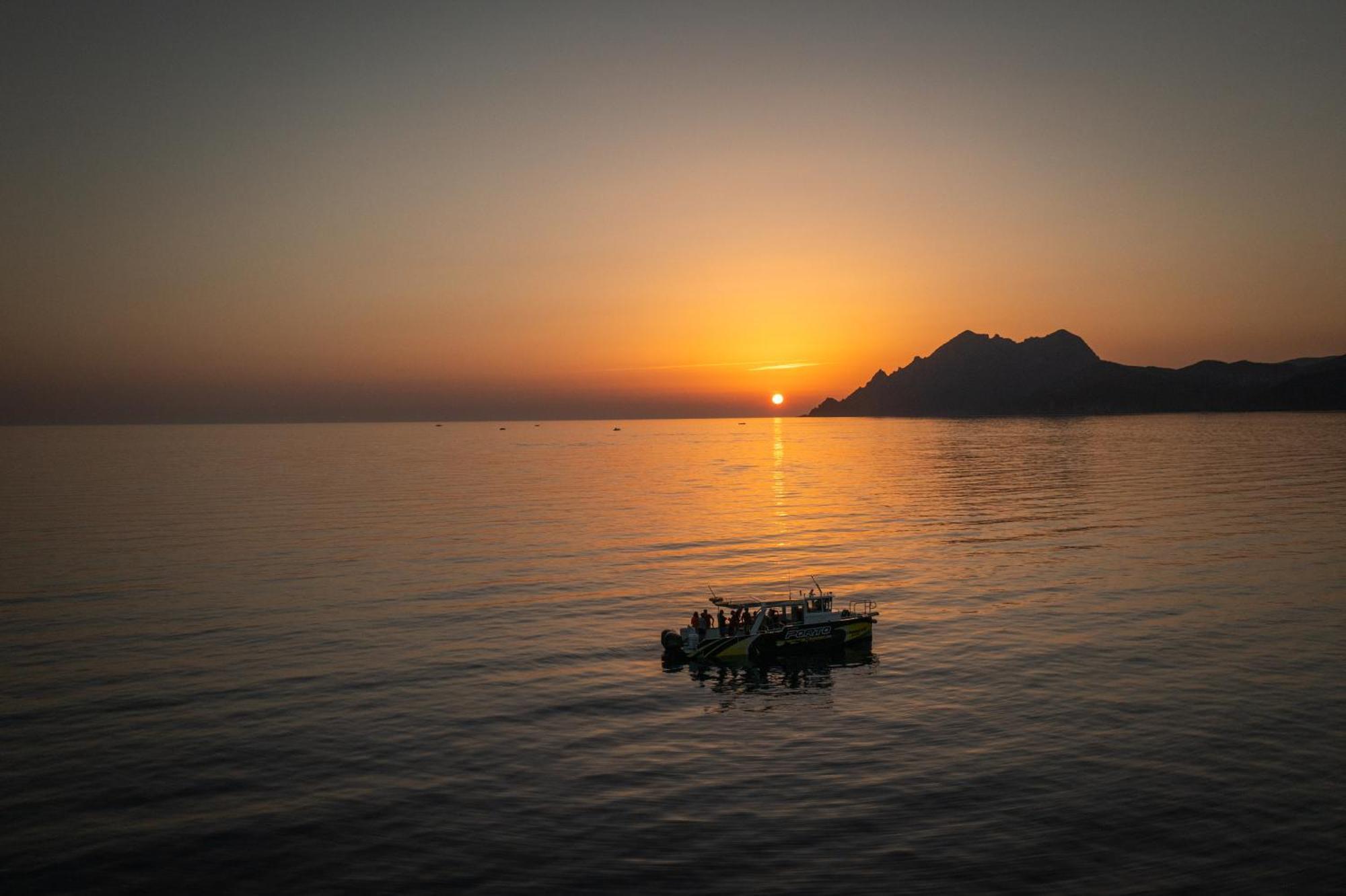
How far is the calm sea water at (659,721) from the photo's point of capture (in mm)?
24703

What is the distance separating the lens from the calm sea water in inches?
973

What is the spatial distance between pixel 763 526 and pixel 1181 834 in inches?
3055

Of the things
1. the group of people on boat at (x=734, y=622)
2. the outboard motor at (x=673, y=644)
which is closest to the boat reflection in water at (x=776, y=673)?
the outboard motor at (x=673, y=644)

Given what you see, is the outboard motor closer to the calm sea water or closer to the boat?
the boat

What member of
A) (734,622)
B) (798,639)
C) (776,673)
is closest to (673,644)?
(734,622)

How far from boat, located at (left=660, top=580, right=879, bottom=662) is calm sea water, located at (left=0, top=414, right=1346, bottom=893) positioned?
52.1 inches

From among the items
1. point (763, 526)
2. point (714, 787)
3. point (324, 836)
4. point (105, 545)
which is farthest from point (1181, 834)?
point (105, 545)

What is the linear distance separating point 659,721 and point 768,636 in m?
12.5

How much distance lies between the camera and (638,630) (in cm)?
5381

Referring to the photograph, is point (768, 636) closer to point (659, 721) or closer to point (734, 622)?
point (734, 622)

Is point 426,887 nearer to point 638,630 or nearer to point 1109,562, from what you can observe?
point 638,630

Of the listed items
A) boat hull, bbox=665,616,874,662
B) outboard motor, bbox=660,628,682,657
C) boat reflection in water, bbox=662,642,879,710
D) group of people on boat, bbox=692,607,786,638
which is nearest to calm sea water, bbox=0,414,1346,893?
boat reflection in water, bbox=662,642,879,710

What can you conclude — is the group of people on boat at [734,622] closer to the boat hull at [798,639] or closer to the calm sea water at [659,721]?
the boat hull at [798,639]

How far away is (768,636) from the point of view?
48250 mm
